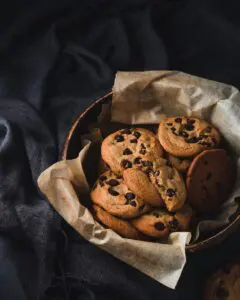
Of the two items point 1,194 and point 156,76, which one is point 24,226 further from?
point 156,76

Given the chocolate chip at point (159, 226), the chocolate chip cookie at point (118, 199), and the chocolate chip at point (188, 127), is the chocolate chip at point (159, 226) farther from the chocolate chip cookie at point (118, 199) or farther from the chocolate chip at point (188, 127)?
the chocolate chip at point (188, 127)

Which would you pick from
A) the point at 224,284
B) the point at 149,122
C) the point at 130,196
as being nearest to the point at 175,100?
the point at 149,122

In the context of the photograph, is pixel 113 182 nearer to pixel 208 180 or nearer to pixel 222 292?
pixel 208 180

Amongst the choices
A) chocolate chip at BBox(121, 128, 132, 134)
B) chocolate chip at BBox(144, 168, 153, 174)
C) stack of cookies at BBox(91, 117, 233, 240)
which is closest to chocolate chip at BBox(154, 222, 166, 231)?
stack of cookies at BBox(91, 117, 233, 240)

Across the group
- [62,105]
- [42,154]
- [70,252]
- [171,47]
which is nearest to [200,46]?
[171,47]

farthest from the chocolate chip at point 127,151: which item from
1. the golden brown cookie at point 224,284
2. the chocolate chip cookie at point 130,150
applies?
the golden brown cookie at point 224,284

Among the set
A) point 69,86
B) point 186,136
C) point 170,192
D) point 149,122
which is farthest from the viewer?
point 69,86

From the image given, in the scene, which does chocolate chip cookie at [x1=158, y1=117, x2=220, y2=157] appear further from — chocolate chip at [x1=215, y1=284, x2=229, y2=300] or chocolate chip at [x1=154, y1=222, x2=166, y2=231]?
chocolate chip at [x1=215, y1=284, x2=229, y2=300]
